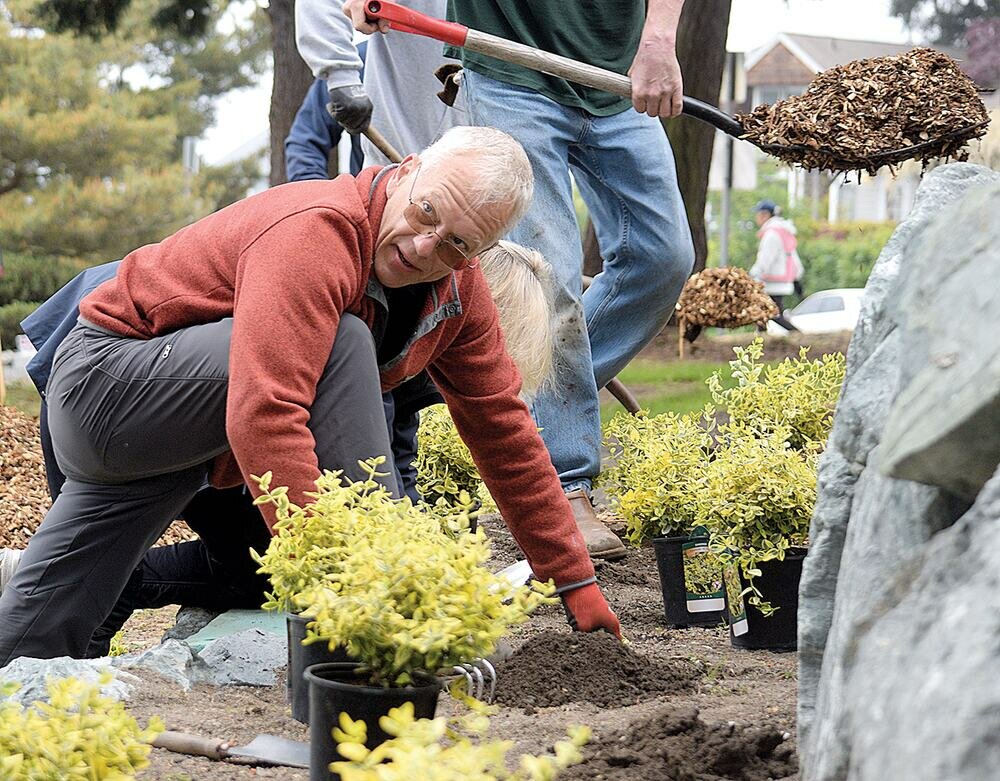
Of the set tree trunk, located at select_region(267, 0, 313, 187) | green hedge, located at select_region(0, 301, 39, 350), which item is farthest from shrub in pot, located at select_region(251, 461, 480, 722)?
green hedge, located at select_region(0, 301, 39, 350)

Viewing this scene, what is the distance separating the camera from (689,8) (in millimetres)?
9211

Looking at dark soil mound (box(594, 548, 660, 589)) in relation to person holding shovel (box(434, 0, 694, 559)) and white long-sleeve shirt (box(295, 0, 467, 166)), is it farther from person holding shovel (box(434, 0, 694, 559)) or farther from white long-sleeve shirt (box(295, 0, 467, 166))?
white long-sleeve shirt (box(295, 0, 467, 166))

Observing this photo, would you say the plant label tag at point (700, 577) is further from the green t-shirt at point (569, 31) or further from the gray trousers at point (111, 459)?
the green t-shirt at point (569, 31)

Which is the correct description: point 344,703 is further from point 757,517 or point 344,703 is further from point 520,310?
point 520,310

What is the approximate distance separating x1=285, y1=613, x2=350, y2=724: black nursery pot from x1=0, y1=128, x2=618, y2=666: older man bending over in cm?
24

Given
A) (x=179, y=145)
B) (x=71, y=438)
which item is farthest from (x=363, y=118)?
(x=179, y=145)

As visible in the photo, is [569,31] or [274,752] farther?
[569,31]

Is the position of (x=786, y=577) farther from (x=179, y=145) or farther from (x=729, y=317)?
(x=179, y=145)

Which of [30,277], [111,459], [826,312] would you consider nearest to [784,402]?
[111,459]

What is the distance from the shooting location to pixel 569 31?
12.9ft

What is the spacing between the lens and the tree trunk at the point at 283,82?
9.85 meters

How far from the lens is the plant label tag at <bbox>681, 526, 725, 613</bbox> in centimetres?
321

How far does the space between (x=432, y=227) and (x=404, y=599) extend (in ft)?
3.43

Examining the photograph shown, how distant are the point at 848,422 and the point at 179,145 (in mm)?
38045
